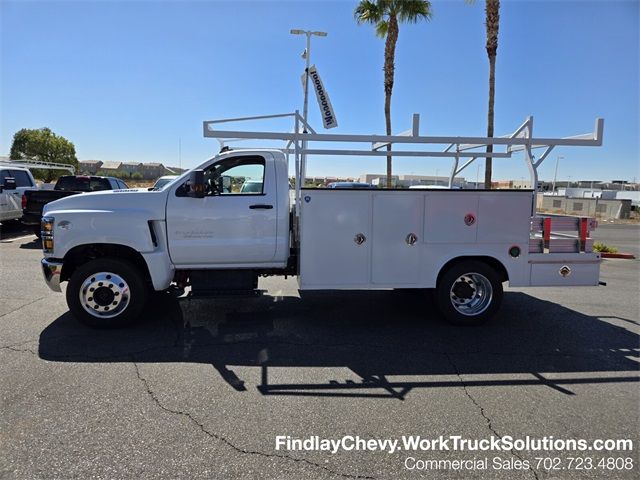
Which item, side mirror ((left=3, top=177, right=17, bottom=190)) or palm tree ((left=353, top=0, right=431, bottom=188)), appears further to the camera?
palm tree ((left=353, top=0, right=431, bottom=188))

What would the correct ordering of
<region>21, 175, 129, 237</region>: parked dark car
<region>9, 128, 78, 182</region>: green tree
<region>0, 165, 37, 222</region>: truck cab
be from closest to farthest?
<region>21, 175, 129, 237</region>: parked dark car → <region>0, 165, 37, 222</region>: truck cab → <region>9, 128, 78, 182</region>: green tree

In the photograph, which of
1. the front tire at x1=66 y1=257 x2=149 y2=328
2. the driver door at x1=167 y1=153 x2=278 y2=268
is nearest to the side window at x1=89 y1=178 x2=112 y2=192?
the front tire at x1=66 y1=257 x2=149 y2=328

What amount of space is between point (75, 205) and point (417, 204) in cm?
419

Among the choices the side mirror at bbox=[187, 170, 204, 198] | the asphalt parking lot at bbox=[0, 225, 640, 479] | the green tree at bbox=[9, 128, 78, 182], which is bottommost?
the asphalt parking lot at bbox=[0, 225, 640, 479]

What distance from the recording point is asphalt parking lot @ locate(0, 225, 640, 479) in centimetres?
295

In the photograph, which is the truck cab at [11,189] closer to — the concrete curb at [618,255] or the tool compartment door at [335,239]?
the tool compartment door at [335,239]

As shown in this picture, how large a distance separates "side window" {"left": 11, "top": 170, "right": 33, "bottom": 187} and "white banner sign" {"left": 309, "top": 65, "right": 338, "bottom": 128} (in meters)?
10.9

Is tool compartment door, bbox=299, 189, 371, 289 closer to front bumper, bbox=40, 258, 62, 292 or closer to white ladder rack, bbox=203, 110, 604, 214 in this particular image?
white ladder rack, bbox=203, 110, 604, 214

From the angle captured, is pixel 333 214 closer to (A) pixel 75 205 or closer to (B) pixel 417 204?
(B) pixel 417 204

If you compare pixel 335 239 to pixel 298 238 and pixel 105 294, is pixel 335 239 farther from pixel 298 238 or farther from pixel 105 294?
pixel 105 294

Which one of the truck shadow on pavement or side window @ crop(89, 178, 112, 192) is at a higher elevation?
side window @ crop(89, 178, 112, 192)

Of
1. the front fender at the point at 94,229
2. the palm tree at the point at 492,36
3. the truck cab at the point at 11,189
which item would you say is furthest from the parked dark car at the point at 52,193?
the palm tree at the point at 492,36

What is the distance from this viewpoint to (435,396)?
387cm

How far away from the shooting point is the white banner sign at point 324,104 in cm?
799
